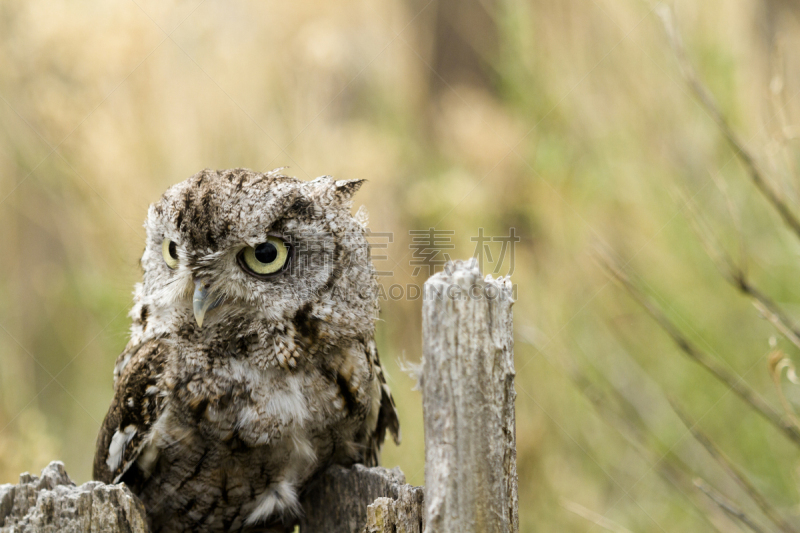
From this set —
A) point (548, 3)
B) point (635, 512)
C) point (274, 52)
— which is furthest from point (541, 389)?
point (274, 52)

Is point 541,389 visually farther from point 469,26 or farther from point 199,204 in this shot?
point 469,26

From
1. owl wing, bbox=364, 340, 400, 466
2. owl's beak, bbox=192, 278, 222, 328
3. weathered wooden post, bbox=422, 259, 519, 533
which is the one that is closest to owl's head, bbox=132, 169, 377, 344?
owl's beak, bbox=192, 278, 222, 328

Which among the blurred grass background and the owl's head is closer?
the owl's head

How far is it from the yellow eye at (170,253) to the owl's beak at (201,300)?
0.12 meters

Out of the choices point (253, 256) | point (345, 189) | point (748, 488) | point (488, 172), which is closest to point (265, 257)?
point (253, 256)

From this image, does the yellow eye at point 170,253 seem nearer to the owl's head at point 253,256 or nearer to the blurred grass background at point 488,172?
the owl's head at point 253,256

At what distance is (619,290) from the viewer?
288 centimetres

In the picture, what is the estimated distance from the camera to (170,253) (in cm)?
169

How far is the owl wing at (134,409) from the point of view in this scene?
1.67 metres

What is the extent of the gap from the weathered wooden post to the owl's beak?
0.75m

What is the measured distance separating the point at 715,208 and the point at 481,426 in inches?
83.4

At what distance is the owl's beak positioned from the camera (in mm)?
1561

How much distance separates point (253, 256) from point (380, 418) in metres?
0.72

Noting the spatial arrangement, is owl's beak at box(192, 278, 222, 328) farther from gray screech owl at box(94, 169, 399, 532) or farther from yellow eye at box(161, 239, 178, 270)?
yellow eye at box(161, 239, 178, 270)
